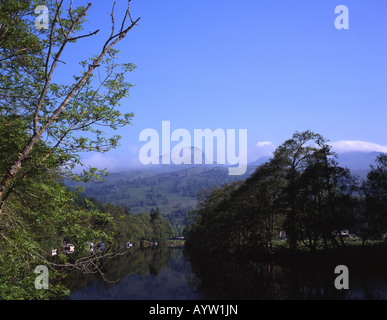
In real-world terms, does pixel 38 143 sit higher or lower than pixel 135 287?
higher

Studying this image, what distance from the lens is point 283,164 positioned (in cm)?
5228

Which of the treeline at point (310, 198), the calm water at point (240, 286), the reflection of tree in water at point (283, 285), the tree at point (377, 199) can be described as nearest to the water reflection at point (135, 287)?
the calm water at point (240, 286)

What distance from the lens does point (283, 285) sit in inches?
1328

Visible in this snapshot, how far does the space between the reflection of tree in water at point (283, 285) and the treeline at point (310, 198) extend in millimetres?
7428

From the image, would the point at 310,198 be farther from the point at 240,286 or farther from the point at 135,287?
the point at 135,287

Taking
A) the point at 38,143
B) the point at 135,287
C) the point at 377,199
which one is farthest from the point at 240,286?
the point at 38,143

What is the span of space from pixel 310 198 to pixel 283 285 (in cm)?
1833

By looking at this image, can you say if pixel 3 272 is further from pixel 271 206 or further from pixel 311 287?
pixel 271 206

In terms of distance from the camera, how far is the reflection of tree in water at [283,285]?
2792 centimetres

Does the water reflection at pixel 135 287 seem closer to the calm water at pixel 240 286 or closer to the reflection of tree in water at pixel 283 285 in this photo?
the calm water at pixel 240 286

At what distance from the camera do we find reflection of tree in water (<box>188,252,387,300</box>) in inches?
1099
